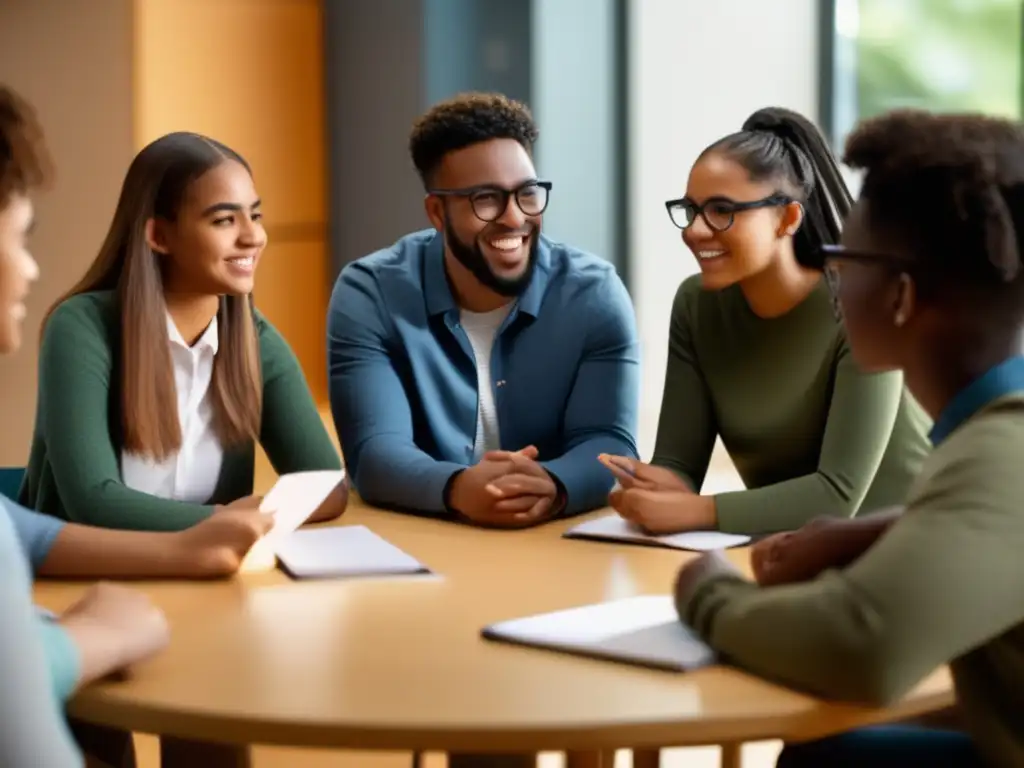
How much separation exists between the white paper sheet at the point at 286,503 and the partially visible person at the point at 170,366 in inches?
6.9

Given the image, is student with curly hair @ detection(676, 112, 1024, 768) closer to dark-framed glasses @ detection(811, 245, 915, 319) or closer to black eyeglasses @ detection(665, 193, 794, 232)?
dark-framed glasses @ detection(811, 245, 915, 319)

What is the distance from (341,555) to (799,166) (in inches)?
35.7

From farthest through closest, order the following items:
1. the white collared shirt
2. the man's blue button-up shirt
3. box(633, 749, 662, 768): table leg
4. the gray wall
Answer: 1. the gray wall
2. the man's blue button-up shirt
3. box(633, 749, 662, 768): table leg
4. the white collared shirt

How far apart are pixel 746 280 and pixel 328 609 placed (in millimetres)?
898

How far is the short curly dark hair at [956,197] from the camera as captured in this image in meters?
1.40

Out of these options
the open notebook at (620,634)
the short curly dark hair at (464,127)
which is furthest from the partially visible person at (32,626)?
the short curly dark hair at (464,127)

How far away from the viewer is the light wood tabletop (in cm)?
132

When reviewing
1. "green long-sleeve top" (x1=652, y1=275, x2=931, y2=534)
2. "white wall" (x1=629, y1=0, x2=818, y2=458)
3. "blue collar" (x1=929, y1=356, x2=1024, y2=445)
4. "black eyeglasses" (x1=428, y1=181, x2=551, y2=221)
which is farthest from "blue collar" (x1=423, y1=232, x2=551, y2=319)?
"white wall" (x1=629, y1=0, x2=818, y2=458)

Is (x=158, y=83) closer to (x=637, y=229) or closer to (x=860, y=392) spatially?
(x=637, y=229)

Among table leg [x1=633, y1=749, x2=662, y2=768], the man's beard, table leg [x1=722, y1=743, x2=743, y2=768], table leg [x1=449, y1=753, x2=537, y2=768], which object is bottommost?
table leg [x1=722, y1=743, x2=743, y2=768]

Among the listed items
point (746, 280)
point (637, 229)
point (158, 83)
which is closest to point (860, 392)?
point (746, 280)

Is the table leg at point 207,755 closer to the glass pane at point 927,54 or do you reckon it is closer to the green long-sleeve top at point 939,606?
the green long-sleeve top at point 939,606

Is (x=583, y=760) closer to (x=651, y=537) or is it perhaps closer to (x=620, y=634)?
(x=651, y=537)

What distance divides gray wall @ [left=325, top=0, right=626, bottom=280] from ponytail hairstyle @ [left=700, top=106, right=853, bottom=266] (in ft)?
7.25
